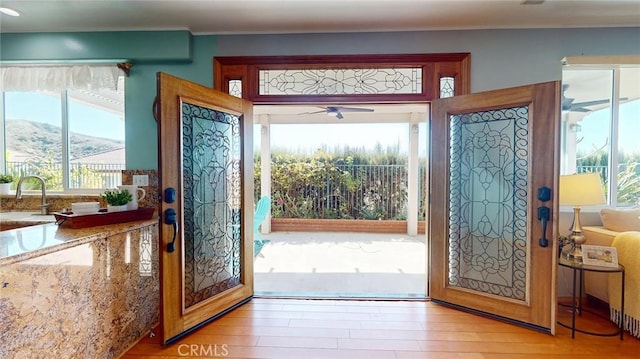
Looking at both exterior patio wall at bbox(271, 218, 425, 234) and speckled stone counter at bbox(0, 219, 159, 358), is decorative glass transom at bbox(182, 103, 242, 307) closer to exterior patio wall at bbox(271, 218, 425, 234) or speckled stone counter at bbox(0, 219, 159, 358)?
speckled stone counter at bbox(0, 219, 159, 358)

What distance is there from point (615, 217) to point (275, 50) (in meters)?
3.43

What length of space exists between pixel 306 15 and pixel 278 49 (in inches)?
17.4

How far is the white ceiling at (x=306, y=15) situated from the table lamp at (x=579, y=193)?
56.4 inches

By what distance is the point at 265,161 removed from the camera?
640cm

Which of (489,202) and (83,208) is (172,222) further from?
(489,202)

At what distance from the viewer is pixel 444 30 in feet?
9.03

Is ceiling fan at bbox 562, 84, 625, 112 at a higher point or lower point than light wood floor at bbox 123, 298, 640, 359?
higher

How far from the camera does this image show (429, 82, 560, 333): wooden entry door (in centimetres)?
223

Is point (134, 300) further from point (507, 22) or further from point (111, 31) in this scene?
point (507, 22)

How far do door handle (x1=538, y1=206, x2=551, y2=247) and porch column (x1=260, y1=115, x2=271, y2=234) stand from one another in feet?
16.5

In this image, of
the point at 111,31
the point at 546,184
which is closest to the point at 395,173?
the point at 546,184

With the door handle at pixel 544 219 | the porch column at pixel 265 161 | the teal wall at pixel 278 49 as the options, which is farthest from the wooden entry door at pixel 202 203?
the porch column at pixel 265 161

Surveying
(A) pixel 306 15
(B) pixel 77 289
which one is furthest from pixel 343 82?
(B) pixel 77 289

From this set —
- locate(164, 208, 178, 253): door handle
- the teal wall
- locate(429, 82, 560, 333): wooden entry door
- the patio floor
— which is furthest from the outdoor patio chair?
locate(429, 82, 560, 333): wooden entry door
